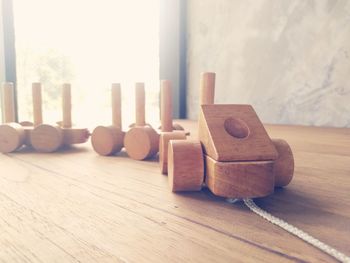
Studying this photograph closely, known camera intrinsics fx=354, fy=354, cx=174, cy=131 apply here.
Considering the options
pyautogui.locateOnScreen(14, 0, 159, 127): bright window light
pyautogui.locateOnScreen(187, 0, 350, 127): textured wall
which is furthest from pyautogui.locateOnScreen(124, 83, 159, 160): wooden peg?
pyautogui.locateOnScreen(187, 0, 350, 127): textured wall

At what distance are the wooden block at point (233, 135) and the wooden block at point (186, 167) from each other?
3 centimetres

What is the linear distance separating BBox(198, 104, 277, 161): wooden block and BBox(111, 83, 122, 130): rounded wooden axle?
0.53 m

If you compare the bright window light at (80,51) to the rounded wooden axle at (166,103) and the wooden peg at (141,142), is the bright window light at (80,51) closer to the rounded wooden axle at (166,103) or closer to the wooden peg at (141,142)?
the rounded wooden axle at (166,103)

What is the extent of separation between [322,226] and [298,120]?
1.78 m

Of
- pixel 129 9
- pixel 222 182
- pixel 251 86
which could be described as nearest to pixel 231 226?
pixel 222 182

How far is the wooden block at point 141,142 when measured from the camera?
1.02m

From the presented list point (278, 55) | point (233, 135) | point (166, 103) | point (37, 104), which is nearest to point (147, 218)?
point (233, 135)

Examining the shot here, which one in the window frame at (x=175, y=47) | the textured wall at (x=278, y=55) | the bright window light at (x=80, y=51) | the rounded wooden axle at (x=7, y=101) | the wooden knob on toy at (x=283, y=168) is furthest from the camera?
the window frame at (x=175, y=47)

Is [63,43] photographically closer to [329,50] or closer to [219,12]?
[219,12]

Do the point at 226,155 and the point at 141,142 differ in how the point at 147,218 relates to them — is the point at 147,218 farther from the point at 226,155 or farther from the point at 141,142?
the point at 141,142

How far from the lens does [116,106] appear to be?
1.23m

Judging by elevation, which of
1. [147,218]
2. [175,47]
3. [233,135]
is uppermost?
[175,47]

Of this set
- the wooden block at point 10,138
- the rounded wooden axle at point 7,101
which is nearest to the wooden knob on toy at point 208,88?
the wooden block at point 10,138

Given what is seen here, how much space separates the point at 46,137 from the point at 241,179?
31.0 inches
